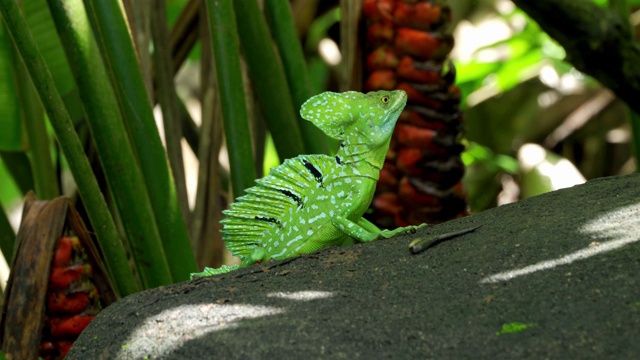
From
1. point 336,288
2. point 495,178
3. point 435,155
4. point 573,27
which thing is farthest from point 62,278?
point 495,178

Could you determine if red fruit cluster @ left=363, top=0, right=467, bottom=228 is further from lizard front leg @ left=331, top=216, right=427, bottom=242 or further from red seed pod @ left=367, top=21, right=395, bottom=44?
lizard front leg @ left=331, top=216, right=427, bottom=242

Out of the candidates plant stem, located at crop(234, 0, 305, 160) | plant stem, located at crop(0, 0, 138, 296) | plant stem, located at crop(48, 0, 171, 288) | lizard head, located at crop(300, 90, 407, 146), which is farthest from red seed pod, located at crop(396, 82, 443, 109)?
plant stem, located at crop(0, 0, 138, 296)

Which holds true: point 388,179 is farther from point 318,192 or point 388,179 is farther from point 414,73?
point 318,192

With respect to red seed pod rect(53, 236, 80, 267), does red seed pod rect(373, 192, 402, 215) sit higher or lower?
lower

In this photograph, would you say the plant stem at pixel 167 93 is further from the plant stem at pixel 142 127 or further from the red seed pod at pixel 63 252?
the red seed pod at pixel 63 252

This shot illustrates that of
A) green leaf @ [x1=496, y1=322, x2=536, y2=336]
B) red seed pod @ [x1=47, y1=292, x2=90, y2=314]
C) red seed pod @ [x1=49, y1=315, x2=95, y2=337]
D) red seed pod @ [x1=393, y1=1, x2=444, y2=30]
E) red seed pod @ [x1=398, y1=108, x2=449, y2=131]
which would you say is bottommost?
red seed pod @ [x1=49, y1=315, x2=95, y2=337]

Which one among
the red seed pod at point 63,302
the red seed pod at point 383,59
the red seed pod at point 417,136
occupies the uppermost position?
the red seed pod at point 383,59

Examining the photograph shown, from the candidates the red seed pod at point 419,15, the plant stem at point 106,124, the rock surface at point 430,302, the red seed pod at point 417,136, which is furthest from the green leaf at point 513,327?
the red seed pod at point 419,15

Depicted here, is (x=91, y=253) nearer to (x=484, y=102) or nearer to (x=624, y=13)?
(x=624, y=13)

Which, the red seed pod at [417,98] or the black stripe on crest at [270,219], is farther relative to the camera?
the red seed pod at [417,98]
